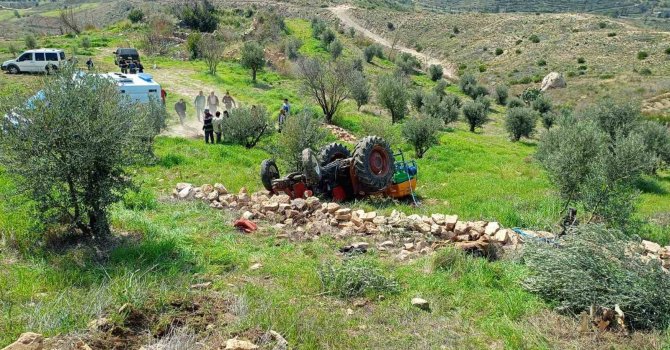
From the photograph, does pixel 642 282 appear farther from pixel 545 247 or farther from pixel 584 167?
pixel 584 167

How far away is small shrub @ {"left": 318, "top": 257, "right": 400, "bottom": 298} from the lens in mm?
5676

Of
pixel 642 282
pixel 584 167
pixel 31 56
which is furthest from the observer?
pixel 31 56

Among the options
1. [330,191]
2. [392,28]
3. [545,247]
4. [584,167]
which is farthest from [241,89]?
[392,28]

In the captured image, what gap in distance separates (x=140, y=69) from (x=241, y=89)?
5708 mm

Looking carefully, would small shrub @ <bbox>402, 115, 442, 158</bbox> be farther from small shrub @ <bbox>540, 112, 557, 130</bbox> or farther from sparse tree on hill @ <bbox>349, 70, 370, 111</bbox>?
small shrub @ <bbox>540, 112, 557, 130</bbox>

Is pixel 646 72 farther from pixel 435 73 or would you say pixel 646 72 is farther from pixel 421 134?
pixel 421 134

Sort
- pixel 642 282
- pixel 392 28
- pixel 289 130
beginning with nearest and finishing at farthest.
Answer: pixel 642 282
pixel 289 130
pixel 392 28

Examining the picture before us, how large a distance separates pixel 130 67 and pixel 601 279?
26.0 metres

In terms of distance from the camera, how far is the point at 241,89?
91.9 feet

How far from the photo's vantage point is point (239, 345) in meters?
4.09

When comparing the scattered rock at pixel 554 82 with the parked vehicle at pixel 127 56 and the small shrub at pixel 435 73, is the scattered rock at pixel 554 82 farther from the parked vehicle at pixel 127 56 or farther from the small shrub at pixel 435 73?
the parked vehicle at pixel 127 56

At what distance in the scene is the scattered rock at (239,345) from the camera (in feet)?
13.3

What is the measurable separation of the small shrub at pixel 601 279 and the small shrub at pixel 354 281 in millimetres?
1769

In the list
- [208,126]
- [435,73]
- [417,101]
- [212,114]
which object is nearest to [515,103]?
[435,73]
